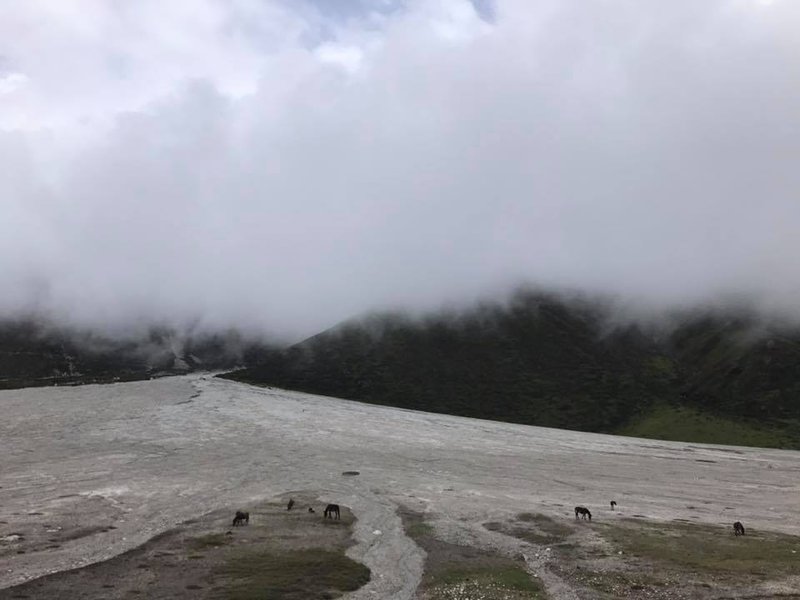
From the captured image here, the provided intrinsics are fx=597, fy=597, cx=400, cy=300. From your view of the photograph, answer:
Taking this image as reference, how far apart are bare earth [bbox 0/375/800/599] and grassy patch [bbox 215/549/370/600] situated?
5.96ft

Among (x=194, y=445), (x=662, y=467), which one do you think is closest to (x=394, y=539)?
(x=194, y=445)

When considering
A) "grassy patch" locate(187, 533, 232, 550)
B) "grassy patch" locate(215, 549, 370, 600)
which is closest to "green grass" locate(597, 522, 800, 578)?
"grassy patch" locate(215, 549, 370, 600)

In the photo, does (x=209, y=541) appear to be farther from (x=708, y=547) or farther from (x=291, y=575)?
(x=708, y=547)

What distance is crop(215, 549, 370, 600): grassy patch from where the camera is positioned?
1431 inches

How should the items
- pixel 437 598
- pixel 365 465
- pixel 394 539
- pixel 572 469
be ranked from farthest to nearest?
pixel 572 469, pixel 365 465, pixel 394 539, pixel 437 598

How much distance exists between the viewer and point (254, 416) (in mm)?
183875

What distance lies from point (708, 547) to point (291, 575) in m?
36.0

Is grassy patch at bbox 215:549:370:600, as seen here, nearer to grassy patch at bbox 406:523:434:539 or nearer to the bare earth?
the bare earth

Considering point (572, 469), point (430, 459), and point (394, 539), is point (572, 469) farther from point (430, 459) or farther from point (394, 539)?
point (394, 539)

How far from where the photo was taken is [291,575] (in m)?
40.2

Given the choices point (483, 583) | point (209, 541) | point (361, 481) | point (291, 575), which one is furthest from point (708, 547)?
point (361, 481)

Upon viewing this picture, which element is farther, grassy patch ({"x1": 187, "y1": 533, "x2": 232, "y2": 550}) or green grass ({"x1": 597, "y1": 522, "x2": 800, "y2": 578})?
grassy patch ({"x1": 187, "y1": 533, "x2": 232, "y2": 550})

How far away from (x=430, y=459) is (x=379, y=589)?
278ft

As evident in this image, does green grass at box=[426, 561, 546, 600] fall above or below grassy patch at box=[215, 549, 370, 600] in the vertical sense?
above
